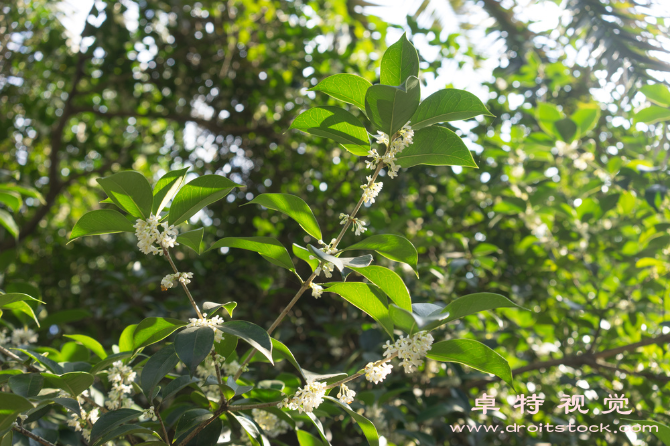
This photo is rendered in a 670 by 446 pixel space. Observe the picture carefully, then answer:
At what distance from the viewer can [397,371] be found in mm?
2020

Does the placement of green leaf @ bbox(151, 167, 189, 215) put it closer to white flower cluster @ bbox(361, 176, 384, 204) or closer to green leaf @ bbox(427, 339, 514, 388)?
white flower cluster @ bbox(361, 176, 384, 204)

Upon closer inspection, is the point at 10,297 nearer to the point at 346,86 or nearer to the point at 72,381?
the point at 72,381

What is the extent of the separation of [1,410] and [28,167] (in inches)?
140

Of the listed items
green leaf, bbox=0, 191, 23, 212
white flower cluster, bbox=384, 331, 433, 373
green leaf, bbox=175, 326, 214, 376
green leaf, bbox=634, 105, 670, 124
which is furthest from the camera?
green leaf, bbox=634, 105, 670, 124

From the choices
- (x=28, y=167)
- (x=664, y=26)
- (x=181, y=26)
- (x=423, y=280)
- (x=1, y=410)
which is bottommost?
(x=1, y=410)

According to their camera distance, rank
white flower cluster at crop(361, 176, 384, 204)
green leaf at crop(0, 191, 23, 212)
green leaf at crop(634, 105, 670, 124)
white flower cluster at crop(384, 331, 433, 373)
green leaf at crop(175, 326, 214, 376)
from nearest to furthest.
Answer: green leaf at crop(175, 326, 214, 376), white flower cluster at crop(384, 331, 433, 373), white flower cluster at crop(361, 176, 384, 204), green leaf at crop(0, 191, 23, 212), green leaf at crop(634, 105, 670, 124)

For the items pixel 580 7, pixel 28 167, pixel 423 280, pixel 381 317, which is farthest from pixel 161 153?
pixel 381 317

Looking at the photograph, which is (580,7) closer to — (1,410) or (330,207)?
(330,207)

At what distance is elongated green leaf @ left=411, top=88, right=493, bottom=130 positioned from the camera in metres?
0.86

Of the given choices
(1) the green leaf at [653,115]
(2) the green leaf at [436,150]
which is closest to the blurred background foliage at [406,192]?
(1) the green leaf at [653,115]

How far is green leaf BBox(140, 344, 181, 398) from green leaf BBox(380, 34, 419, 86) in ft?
1.98

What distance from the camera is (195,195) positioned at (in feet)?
2.90

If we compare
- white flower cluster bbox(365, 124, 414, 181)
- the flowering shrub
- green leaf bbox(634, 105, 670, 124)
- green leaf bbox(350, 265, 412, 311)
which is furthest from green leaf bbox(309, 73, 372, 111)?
green leaf bbox(634, 105, 670, 124)

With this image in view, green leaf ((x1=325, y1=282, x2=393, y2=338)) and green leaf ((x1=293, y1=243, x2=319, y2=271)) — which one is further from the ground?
green leaf ((x1=293, y1=243, x2=319, y2=271))
